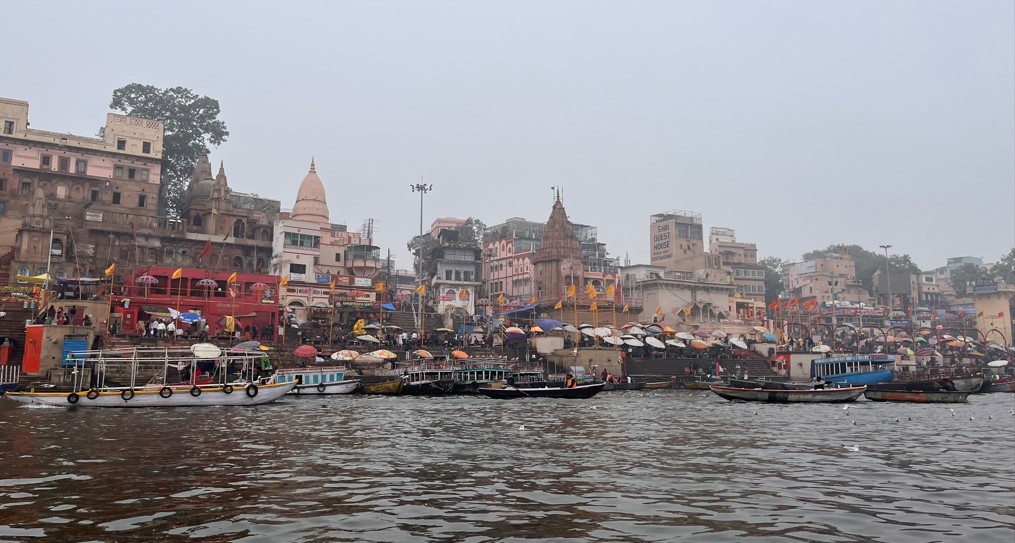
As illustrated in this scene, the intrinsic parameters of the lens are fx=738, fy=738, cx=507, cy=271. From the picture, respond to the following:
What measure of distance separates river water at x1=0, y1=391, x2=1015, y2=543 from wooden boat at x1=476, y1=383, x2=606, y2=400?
43.0ft

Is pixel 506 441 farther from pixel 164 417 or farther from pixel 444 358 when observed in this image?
pixel 444 358

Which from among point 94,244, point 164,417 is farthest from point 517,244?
point 164,417

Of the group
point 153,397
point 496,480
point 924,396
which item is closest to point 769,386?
point 924,396

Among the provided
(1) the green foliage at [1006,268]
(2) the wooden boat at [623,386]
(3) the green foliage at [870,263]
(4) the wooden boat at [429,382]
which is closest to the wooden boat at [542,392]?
(4) the wooden boat at [429,382]

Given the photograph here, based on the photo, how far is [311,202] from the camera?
72875mm

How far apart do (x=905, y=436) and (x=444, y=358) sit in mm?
33537

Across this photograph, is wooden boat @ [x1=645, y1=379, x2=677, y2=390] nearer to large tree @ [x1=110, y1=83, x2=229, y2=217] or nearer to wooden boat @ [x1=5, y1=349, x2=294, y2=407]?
wooden boat @ [x1=5, y1=349, x2=294, y2=407]

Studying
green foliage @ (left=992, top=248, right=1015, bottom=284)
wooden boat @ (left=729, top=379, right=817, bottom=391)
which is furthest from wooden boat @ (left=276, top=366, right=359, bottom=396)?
green foliage @ (left=992, top=248, right=1015, bottom=284)

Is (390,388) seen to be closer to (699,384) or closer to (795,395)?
(795,395)

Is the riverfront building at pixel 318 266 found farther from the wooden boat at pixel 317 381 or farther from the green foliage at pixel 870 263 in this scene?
the green foliage at pixel 870 263

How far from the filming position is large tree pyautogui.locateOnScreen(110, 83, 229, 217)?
76.2 meters

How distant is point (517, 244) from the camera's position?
85188 millimetres

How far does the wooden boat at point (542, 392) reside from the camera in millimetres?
39000

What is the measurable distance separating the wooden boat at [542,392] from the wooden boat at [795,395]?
7130 mm
